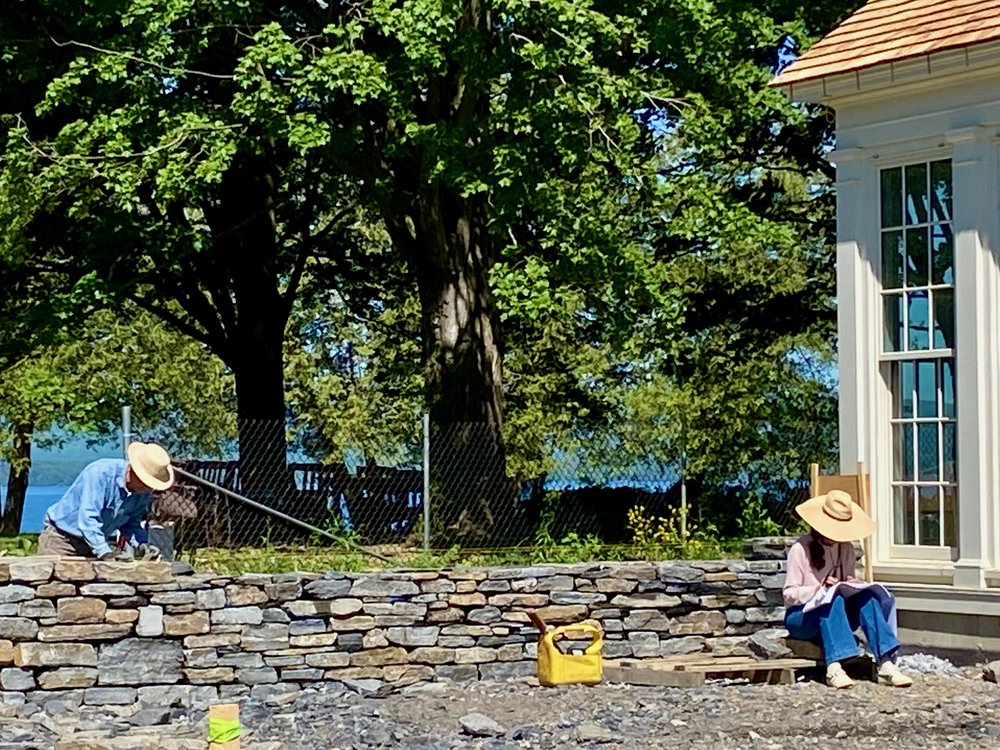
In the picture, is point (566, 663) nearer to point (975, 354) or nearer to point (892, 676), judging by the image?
point (892, 676)

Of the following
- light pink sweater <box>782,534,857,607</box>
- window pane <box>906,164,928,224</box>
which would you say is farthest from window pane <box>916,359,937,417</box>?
light pink sweater <box>782,534,857,607</box>

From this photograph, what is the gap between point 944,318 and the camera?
11727 mm

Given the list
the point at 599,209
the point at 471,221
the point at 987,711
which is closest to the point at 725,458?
the point at 471,221

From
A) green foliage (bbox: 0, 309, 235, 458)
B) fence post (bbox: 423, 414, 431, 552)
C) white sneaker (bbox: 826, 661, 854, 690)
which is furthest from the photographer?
green foliage (bbox: 0, 309, 235, 458)

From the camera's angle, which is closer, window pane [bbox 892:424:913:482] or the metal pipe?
window pane [bbox 892:424:913:482]

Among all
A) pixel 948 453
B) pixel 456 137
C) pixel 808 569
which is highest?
pixel 456 137

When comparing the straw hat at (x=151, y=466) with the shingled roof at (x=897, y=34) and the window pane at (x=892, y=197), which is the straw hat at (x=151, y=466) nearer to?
the shingled roof at (x=897, y=34)

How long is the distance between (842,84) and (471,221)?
7489 millimetres

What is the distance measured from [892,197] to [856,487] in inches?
79.9

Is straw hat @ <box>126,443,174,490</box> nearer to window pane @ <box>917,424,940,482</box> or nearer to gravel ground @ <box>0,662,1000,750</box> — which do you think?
gravel ground @ <box>0,662,1000,750</box>

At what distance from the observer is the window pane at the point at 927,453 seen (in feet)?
38.6

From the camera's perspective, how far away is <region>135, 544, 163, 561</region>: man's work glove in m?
12.0

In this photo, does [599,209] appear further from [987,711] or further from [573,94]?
[987,711]

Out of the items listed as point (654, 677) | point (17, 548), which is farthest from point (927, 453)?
point (17, 548)
